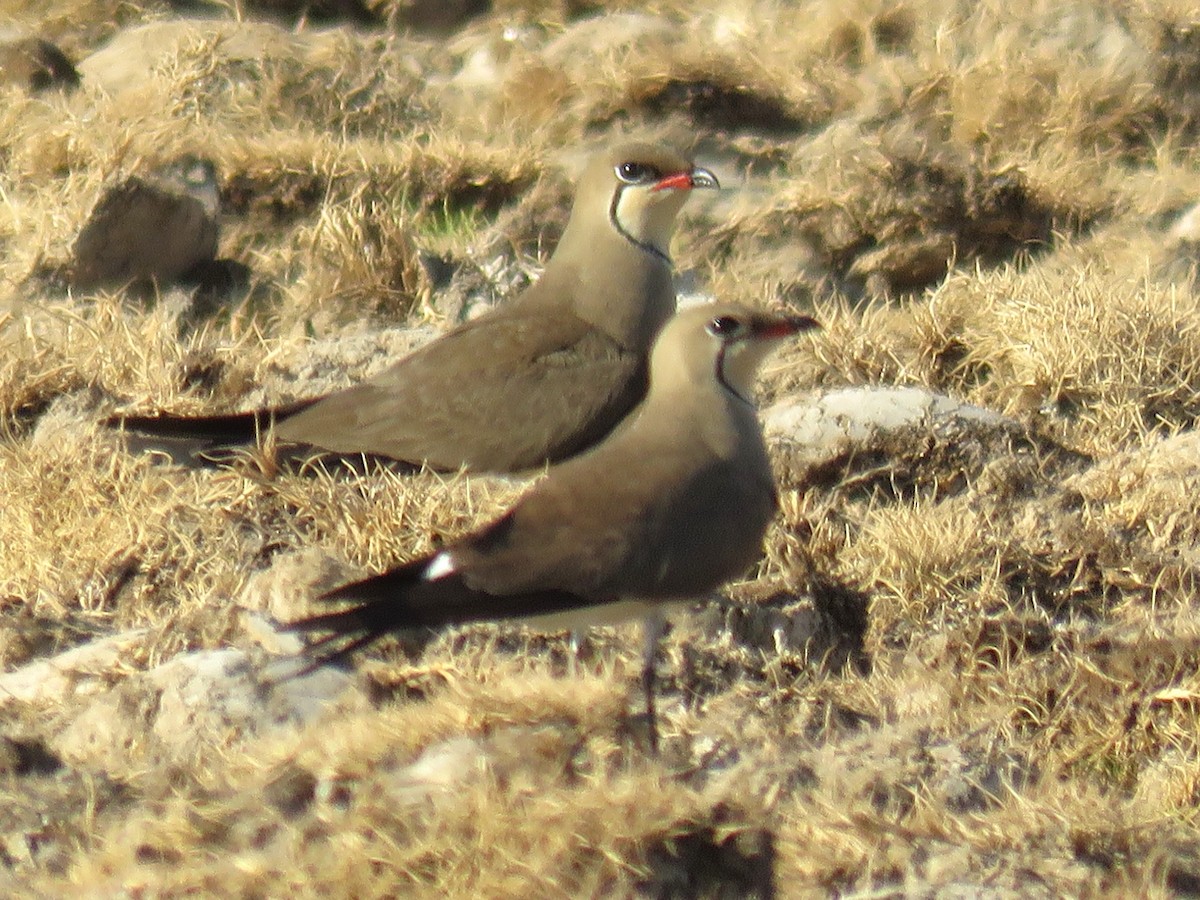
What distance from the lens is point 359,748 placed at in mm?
3641

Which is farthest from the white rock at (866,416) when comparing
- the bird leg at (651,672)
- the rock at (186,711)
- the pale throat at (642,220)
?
the rock at (186,711)

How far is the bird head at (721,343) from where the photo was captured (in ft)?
15.0

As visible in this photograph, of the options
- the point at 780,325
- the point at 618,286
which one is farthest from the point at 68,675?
the point at 618,286

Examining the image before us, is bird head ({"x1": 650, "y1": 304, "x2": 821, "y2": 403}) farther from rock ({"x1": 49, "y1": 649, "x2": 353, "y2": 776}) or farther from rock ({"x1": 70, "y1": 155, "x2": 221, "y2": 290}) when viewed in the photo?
rock ({"x1": 70, "y1": 155, "x2": 221, "y2": 290})

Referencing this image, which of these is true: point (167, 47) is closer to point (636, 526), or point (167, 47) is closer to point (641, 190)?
point (641, 190)

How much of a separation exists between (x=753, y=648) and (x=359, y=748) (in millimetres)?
1399

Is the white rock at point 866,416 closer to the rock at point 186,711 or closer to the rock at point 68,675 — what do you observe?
the rock at point 186,711

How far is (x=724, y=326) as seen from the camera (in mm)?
4609

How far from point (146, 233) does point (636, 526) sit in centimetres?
355

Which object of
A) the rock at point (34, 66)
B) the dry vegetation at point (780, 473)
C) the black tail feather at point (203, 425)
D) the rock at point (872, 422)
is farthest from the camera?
the rock at point (34, 66)

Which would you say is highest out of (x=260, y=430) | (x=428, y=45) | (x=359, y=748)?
(x=359, y=748)

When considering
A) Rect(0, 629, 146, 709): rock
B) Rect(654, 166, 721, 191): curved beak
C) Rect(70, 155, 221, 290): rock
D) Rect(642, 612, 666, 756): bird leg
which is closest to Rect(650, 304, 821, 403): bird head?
Rect(642, 612, 666, 756): bird leg

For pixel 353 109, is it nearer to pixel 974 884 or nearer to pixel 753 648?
pixel 753 648

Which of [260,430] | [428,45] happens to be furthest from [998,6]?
[260,430]
